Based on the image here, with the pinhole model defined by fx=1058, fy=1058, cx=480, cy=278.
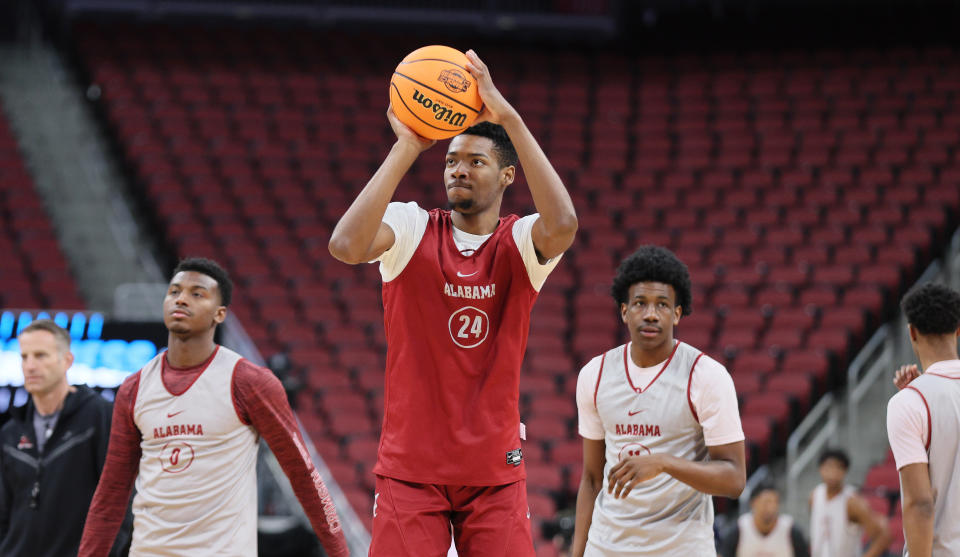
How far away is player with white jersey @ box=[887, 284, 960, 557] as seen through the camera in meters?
3.61

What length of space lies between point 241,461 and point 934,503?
2588mm

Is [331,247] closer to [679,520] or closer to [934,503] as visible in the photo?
Result: [679,520]

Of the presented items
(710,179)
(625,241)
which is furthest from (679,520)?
(710,179)

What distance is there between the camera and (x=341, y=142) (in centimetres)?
1466

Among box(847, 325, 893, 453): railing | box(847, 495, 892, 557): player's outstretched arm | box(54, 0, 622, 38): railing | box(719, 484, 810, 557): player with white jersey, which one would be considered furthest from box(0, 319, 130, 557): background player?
box(54, 0, 622, 38): railing

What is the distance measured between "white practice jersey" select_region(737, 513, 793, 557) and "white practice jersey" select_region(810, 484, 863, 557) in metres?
0.18

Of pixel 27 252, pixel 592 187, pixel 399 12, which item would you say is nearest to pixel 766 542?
pixel 592 187

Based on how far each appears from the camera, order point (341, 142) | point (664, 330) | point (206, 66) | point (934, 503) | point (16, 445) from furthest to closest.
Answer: point (206, 66) → point (341, 142) → point (16, 445) → point (664, 330) → point (934, 503)

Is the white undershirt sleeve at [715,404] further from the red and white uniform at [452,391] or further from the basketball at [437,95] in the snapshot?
the basketball at [437,95]

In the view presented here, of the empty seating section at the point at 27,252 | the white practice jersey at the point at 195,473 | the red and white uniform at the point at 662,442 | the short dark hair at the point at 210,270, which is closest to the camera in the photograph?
the red and white uniform at the point at 662,442

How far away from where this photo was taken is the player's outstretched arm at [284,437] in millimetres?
4145

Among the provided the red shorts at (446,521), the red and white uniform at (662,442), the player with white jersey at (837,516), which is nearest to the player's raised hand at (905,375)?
the red and white uniform at (662,442)

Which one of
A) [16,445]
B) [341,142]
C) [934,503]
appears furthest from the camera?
[341,142]

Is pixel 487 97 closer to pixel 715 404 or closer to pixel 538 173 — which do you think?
pixel 538 173
